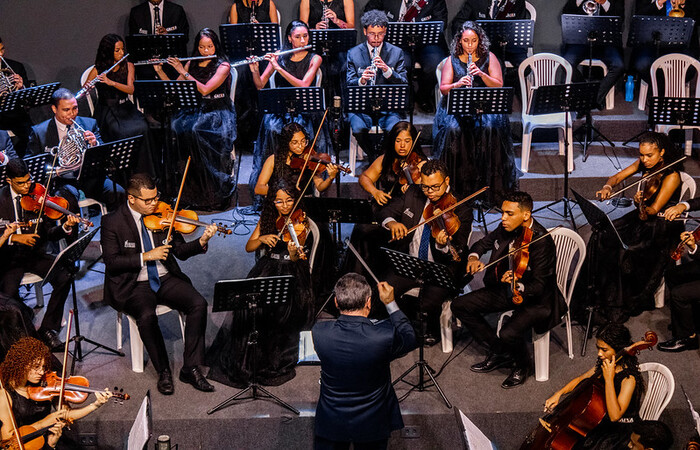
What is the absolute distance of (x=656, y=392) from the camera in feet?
16.4

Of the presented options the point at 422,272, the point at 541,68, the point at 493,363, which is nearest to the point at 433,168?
the point at 422,272

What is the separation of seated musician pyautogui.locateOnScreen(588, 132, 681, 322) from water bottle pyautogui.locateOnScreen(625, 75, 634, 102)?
3.12 meters

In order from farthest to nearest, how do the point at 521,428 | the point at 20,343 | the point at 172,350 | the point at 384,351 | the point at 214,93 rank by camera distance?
the point at 214,93 < the point at 172,350 < the point at 521,428 < the point at 20,343 < the point at 384,351

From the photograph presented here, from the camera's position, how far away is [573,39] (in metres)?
8.62

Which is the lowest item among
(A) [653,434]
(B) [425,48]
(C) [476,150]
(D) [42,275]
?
(A) [653,434]

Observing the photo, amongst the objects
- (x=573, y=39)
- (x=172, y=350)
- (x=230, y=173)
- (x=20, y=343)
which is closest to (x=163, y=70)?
(x=230, y=173)

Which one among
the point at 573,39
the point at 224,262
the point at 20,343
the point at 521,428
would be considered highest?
the point at 573,39

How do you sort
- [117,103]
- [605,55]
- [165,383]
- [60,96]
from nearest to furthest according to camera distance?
[165,383] → [60,96] → [117,103] → [605,55]

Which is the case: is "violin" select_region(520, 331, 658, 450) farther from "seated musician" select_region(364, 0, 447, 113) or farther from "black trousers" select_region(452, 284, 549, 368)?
"seated musician" select_region(364, 0, 447, 113)

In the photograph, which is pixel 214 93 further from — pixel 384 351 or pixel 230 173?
pixel 384 351

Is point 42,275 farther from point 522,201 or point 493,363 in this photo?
point 522,201

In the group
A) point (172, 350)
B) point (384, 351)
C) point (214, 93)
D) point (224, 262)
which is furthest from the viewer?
point (214, 93)

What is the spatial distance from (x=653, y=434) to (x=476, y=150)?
11.7 ft

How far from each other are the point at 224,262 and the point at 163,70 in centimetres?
228
